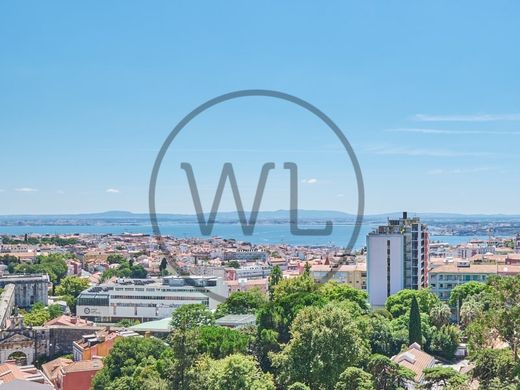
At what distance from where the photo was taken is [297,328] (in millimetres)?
13305

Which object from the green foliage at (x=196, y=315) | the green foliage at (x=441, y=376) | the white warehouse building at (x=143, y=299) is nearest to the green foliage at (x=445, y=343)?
the green foliage at (x=196, y=315)

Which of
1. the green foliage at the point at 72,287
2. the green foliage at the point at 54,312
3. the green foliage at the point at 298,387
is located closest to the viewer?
the green foliage at the point at 298,387

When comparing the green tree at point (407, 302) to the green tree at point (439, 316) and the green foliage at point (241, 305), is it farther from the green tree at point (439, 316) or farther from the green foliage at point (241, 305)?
the green foliage at point (241, 305)

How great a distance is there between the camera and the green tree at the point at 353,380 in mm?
11406

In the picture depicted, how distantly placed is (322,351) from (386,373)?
1.35 m

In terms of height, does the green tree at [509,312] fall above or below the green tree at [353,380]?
above

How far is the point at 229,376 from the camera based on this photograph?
457 inches

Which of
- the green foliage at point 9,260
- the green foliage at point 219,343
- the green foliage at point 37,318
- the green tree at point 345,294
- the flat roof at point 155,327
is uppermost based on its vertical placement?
the green tree at point 345,294

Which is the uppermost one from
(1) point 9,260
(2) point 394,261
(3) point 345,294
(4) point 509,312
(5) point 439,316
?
(4) point 509,312

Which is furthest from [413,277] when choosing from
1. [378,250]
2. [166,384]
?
[166,384]

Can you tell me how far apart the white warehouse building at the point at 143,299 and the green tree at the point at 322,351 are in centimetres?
1747

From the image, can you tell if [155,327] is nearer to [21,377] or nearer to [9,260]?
[21,377]

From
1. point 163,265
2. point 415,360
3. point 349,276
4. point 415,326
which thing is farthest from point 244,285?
point 415,360

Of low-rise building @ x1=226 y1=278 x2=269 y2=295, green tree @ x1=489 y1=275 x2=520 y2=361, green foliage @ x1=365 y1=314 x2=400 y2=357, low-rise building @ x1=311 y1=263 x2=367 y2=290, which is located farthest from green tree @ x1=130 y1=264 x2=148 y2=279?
green tree @ x1=489 y1=275 x2=520 y2=361
